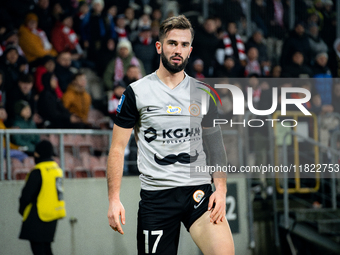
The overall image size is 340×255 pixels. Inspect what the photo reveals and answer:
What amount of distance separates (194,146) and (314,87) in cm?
734

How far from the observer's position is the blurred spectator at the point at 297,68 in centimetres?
1109

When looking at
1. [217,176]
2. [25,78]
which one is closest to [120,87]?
[25,78]

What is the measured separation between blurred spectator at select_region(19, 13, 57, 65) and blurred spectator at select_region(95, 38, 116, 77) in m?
0.92

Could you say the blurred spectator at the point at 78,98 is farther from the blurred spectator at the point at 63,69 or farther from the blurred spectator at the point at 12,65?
the blurred spectator at the point at 12,65

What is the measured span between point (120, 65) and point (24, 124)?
221cm

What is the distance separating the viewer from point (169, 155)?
12.9 ft

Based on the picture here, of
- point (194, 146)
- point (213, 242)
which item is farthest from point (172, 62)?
point (213, 242)

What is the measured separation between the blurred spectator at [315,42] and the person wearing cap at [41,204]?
7.36 m

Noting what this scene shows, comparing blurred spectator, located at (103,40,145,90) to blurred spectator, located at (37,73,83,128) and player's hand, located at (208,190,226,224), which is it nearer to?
blurred spectator, located at (37,73,83,128)

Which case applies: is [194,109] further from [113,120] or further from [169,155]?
[113,120]

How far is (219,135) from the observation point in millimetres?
4094

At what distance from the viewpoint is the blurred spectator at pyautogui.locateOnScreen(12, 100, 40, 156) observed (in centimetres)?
771

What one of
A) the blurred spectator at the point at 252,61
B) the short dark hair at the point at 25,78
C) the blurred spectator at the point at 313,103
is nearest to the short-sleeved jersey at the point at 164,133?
the short dark hair at the point at 25,78

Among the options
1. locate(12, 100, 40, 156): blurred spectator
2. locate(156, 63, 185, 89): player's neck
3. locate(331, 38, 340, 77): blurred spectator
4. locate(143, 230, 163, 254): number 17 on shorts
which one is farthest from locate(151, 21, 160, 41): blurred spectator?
locate(143, 230, 163, 254): number 17 on shorts
